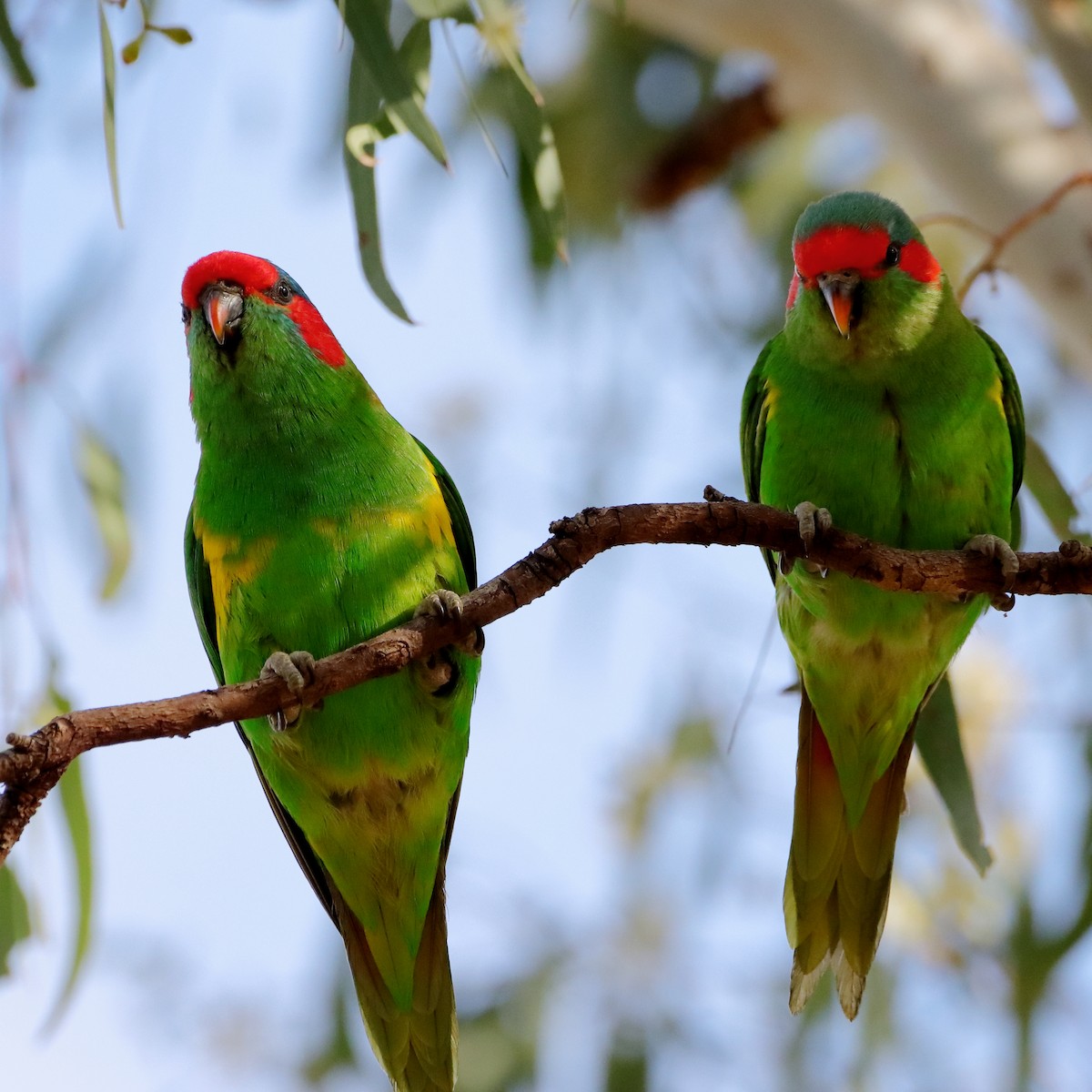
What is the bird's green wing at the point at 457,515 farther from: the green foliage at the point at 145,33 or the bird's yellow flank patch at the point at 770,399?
the green foliage at the point at 145,33

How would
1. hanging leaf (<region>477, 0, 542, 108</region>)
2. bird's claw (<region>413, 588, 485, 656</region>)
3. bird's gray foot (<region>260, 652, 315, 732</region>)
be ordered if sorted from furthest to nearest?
hanging leaf (<region>477, 0, 542, 108</region>), bird's claw (<region>413, 588, 485, 656</region>), bird's gray foot (<region>260, 652, 315, 732</region>)

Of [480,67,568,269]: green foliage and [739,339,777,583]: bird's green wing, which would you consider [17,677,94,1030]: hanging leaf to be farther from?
[739,339,777,583]: bird's green wing

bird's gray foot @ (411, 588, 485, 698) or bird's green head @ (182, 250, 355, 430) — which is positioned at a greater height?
bird's green head @ (182, 250, 355, 430)

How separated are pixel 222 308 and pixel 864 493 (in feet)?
4.20

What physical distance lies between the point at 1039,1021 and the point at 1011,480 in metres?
1.92

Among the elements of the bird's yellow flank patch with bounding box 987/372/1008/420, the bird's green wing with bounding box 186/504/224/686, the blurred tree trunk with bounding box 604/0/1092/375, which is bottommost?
the bird's green wing with bounding box 186/504/224/686

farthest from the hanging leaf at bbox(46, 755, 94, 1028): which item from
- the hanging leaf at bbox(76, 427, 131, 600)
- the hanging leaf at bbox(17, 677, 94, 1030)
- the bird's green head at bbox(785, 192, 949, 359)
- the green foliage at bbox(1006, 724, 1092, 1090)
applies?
the green foliage at bbox(1006, 724, 1092, 1090)

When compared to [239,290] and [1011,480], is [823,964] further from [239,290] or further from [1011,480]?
[239,290]

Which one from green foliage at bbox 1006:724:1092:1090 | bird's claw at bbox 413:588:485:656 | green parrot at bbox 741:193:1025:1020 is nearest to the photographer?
bird's claw at bbox 413:588:485:656

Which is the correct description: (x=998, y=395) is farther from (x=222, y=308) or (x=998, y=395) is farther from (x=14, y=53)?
(x=14, y=53)

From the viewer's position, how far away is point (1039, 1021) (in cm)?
404

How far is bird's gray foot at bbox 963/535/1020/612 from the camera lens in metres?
2.39

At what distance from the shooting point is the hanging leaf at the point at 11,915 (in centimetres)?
300

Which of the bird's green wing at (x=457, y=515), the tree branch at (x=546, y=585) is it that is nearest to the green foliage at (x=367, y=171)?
the bird's green wing at (x=457, y=515)
